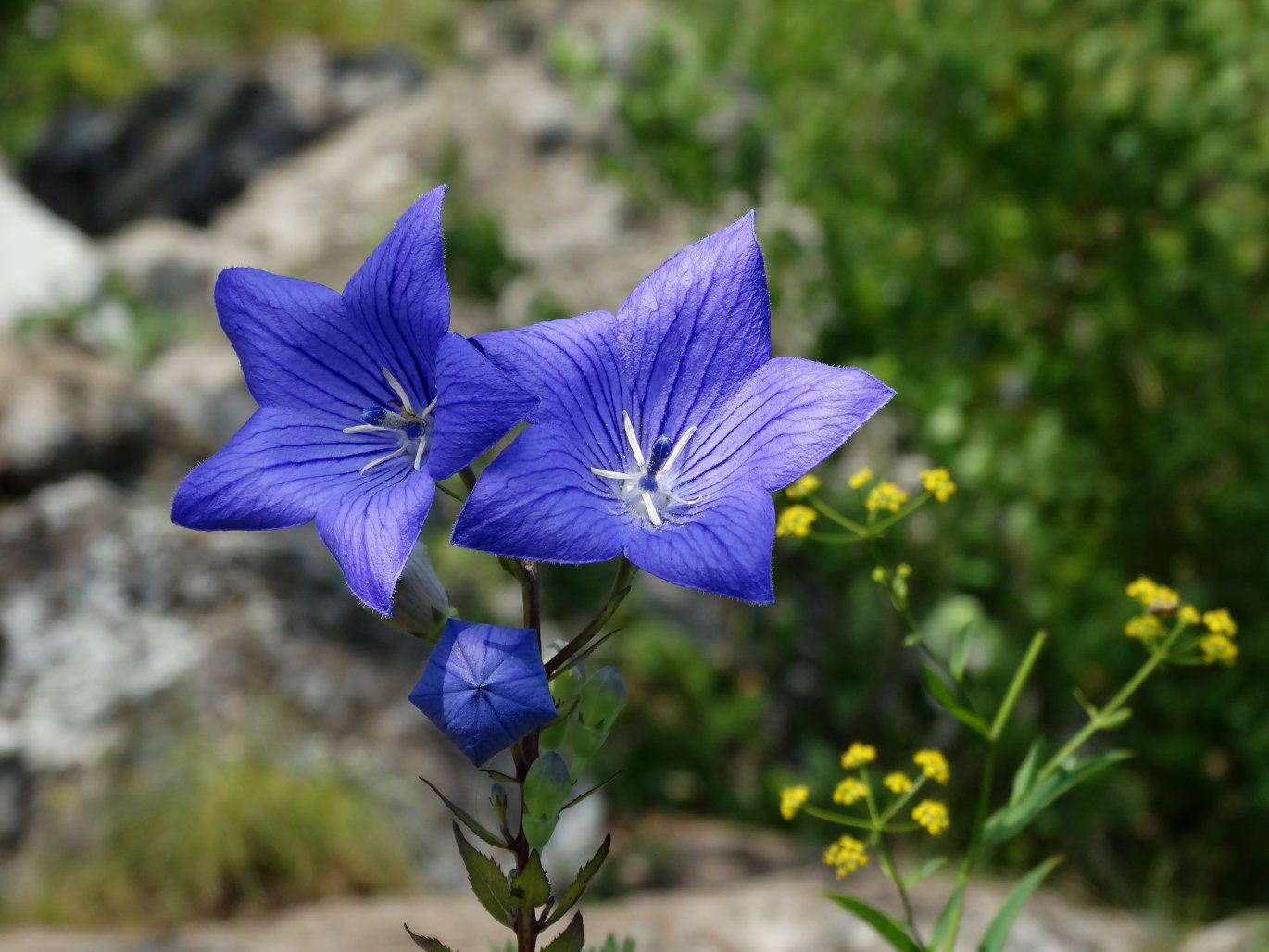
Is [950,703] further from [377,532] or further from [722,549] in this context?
[377,532]

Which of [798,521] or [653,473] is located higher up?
[653,473]

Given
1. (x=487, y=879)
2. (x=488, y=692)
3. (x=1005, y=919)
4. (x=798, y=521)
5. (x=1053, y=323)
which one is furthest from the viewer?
(x=1053, y=323)

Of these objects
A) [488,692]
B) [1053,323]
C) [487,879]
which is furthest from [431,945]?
[1053,323]

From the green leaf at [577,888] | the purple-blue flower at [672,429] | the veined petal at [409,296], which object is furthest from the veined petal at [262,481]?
the green leaf at [577,888]

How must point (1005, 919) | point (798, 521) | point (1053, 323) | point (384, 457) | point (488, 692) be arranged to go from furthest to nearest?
point (1053, 323) < point (798, 521) < point (1005, 919) < point (384, 457) < point (488, 692)

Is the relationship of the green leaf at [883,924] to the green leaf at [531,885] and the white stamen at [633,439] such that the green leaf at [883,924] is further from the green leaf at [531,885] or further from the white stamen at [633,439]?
the white stamen at [633,439]

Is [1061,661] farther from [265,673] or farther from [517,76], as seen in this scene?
[517,76]

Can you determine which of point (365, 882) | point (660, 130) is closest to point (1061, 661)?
point (660, 130)
